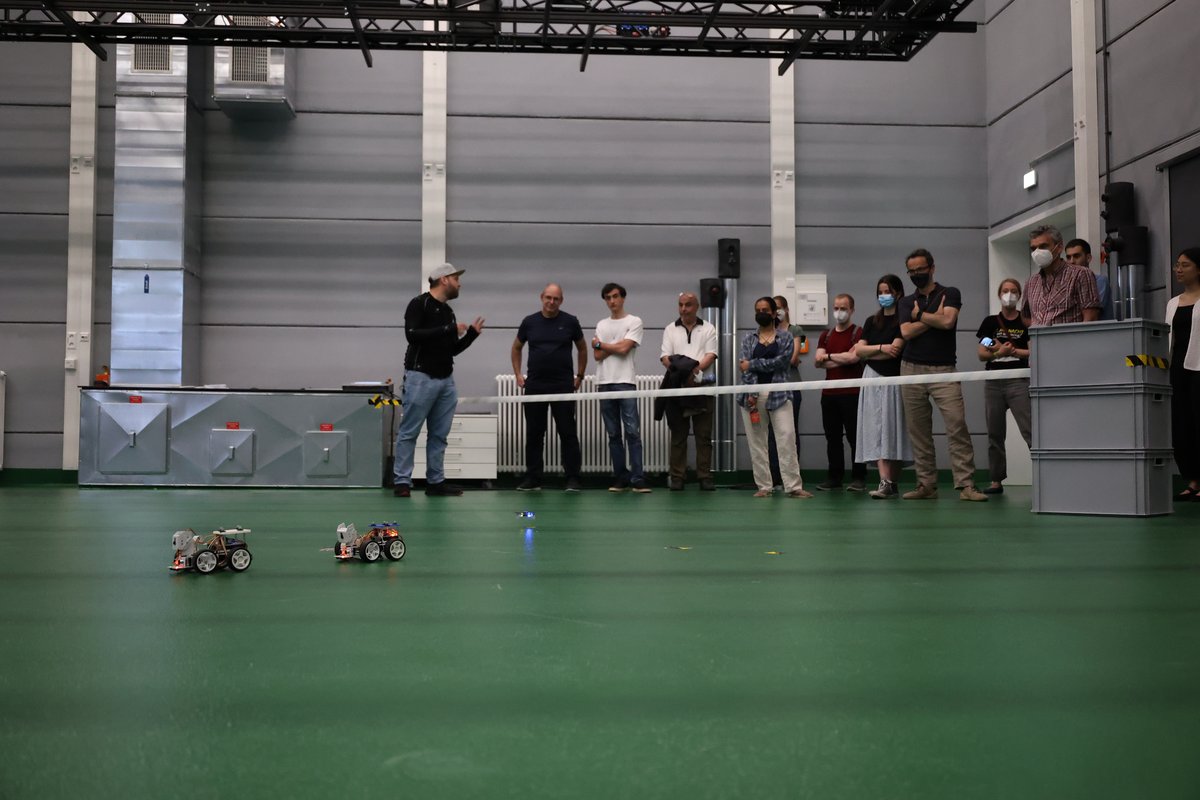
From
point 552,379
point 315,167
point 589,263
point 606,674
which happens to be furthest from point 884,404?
point 315,167

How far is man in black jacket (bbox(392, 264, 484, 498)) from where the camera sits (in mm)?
5801

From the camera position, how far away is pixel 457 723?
1.15 meters

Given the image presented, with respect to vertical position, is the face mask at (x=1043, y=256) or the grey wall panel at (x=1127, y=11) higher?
the grey wall panel at (x=1127, y=11)

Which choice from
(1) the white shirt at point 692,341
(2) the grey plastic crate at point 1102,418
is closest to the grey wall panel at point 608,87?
(1) the white shirt at point 692,341

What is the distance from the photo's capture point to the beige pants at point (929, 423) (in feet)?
17.9

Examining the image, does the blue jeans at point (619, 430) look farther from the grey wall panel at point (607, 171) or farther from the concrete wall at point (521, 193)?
the grey wall panel at point (607, 171)

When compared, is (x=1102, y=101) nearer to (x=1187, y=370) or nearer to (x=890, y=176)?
(x=890, y=176)

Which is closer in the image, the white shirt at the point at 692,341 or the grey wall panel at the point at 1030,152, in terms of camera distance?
the white shirt at the point at 692,341

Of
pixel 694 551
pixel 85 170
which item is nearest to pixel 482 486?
pixel 85 170

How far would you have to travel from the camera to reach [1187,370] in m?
5.34

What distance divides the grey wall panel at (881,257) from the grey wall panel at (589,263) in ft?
1.54

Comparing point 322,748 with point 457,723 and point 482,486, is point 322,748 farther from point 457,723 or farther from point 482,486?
point 482,486

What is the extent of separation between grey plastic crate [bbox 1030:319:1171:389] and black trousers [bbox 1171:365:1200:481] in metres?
1.22

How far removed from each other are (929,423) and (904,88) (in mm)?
4285
